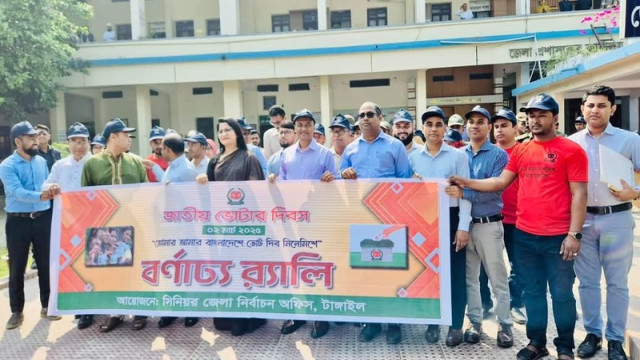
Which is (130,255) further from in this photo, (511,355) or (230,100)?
(230,100)

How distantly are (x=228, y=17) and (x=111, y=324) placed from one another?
19.8 meters

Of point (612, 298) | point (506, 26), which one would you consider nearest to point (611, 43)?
point (506, 26)

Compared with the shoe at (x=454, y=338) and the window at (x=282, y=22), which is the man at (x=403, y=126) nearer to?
the shoe at (x=454, y=338)

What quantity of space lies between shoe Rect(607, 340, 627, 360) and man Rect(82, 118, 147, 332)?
4116 millimetres

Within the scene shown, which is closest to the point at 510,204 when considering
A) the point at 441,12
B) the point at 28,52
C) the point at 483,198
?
the point at 483,198

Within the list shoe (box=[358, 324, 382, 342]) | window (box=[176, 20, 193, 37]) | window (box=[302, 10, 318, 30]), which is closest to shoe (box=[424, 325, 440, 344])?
shoe (box=[358, 324, 382, 342])

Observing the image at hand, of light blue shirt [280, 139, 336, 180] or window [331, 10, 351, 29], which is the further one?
window [331, 10, 351, 29]

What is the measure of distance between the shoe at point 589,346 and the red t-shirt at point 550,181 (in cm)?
99

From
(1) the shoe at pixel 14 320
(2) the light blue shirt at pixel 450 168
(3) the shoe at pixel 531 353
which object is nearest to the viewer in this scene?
(3) the shoe at pixel 531 353

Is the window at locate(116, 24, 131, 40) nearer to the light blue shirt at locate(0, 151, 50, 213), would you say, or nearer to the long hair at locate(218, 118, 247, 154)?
the light blue shirt at locate(0, 151, 50, 213)

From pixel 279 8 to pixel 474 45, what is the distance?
1091cm

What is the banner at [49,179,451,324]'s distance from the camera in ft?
12.6

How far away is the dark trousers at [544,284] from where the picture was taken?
3400 millimetres

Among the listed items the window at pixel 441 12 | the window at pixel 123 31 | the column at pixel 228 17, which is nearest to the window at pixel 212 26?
the column at pixel 228 17
